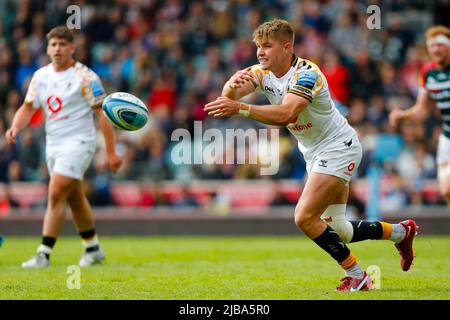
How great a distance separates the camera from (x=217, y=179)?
18141 millimetres

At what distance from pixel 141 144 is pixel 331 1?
20.0 ft

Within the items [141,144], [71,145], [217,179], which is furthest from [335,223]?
[141,144]

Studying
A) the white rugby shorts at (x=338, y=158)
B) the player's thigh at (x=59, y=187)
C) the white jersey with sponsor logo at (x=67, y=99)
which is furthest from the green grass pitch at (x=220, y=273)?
the white jersey with sponsor logo at (x=67, y=99)

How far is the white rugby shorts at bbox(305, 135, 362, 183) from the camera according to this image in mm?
7883

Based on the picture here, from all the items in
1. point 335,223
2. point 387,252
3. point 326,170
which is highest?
point 326,170

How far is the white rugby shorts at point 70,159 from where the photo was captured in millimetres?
10461

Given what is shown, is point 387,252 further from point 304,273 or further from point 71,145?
point 71,145

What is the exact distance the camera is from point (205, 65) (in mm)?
21094

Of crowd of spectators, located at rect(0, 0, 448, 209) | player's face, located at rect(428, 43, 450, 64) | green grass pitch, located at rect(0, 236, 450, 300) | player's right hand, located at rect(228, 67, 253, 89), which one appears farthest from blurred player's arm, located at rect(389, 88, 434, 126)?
crowd of spectators, located at rect(0, 0, 448, 209)

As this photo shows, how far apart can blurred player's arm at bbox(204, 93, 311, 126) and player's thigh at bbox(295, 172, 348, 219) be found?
2.12 ft

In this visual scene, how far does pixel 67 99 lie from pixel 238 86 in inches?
133

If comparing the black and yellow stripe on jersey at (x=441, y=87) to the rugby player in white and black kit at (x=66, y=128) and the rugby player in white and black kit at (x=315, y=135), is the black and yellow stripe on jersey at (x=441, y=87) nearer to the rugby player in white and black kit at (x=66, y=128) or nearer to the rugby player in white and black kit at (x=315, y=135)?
the rugby player in white and black kit at (x=315, y=135)

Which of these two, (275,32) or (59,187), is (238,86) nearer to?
(275,32)

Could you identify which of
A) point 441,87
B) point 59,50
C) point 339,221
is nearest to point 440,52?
point 441,87
